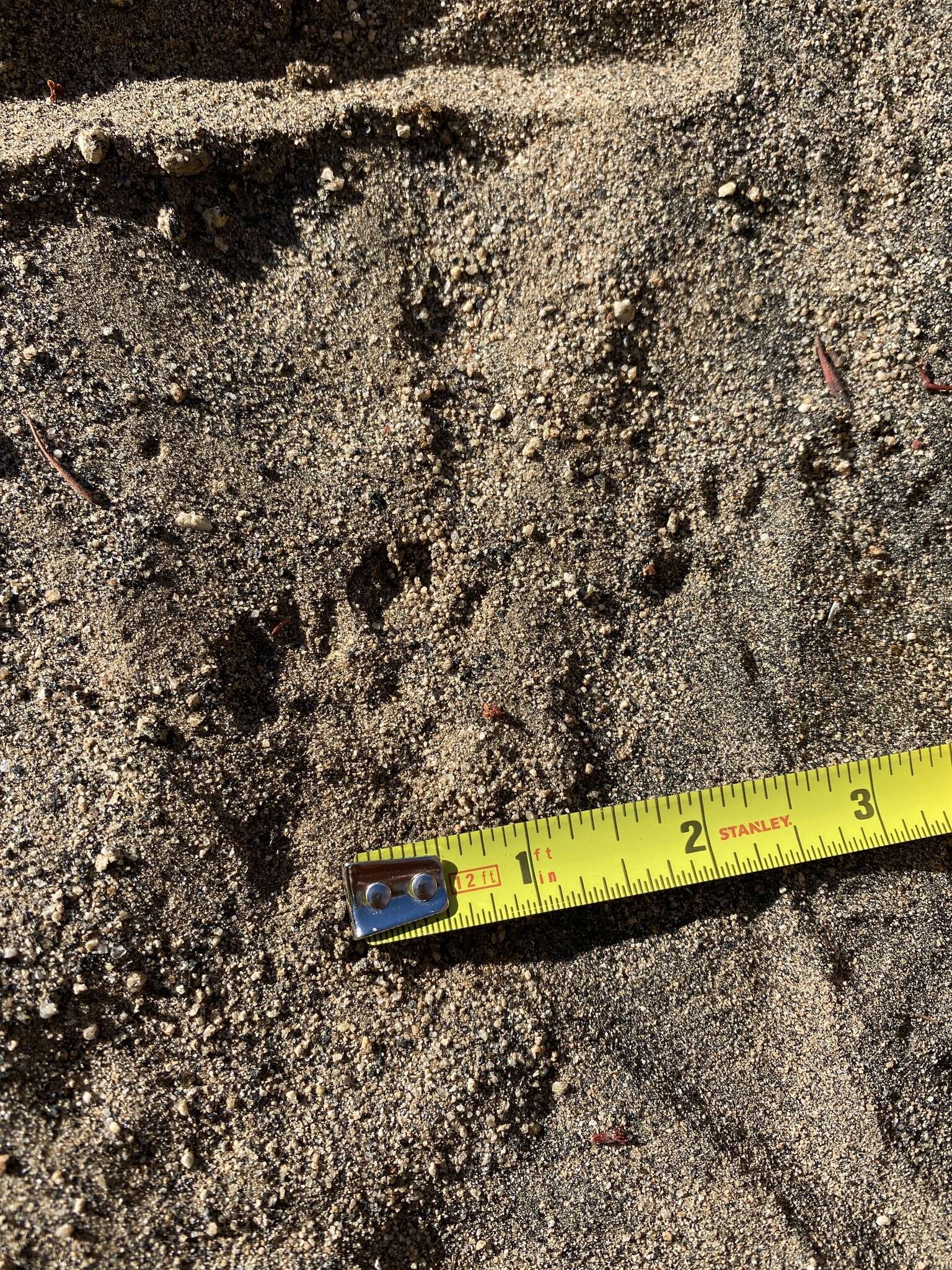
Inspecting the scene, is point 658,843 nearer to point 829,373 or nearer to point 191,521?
point 829,373

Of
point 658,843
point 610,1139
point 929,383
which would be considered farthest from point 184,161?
point 610,1139

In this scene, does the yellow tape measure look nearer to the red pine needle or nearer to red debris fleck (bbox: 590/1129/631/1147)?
→ red debris fleck (bbox: 590/1129/631/1147)

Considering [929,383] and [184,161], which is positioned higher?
[184,161]

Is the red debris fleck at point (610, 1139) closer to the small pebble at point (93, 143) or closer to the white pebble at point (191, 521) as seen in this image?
the white pebble at point (191, 521)

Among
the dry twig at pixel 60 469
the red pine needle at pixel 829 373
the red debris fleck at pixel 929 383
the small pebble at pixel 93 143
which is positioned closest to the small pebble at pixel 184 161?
the small pebble at pixel 93 143

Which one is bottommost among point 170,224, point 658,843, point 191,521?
point 658,843

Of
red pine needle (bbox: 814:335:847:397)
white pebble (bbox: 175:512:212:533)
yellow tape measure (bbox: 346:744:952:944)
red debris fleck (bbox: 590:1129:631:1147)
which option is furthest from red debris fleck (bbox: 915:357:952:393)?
red debris fleck (bbox: 590:1129:631:1147)

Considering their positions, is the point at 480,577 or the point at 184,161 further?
the point at 480,577
